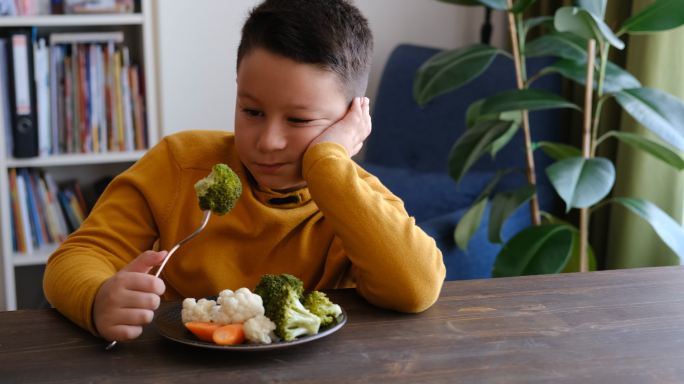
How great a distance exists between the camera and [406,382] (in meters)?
0.89

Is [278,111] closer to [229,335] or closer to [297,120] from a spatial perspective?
[297,120]

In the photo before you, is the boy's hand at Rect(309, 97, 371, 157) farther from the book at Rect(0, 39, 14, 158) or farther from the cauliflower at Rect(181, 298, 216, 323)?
the book at Rect(0, 39, 14, 158)

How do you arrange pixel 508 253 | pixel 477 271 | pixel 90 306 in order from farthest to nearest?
pixel 477 271 → pixel 508 253 → pixel 90 306

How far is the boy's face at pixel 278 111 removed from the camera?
1218mm

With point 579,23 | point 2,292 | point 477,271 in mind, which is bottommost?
point 2,292

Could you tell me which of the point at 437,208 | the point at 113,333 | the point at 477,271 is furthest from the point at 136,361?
the point at 437,208

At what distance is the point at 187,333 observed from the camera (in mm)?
1000

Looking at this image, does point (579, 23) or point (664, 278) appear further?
point (579, 23)

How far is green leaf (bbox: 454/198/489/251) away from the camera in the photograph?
2441 millimetres

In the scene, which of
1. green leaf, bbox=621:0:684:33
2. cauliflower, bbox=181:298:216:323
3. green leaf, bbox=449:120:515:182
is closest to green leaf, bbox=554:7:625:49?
green leaf, bbox=621:0:684:33

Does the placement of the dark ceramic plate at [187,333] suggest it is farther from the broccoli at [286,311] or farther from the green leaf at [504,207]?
the green leaf at [504,207]

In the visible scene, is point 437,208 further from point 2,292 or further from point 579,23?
point 2,292

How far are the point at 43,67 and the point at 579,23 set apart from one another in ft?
5.35

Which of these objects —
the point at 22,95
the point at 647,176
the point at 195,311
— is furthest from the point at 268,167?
the point at 22,95
